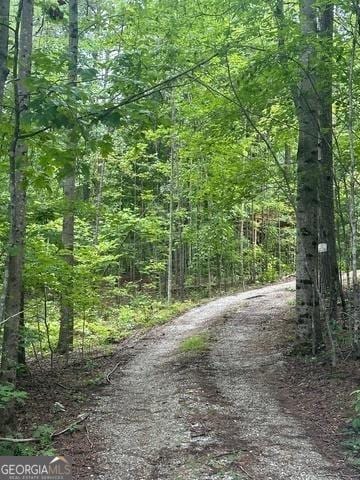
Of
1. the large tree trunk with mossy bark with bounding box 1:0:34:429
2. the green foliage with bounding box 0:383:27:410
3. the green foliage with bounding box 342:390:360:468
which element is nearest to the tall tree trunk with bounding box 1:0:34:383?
the large tree trunk with mossy bark with bounding box 1:0:34:429

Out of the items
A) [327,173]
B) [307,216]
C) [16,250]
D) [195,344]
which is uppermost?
[327,173]

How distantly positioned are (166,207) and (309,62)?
64.6ft

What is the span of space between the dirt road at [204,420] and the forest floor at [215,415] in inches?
0.5

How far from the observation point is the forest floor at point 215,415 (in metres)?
4.64

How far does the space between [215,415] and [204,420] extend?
25 cm

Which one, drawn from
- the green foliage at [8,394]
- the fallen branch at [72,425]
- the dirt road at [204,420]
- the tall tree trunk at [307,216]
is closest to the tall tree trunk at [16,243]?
the green foliage at [8,394]

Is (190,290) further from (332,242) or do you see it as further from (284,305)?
(332,242)

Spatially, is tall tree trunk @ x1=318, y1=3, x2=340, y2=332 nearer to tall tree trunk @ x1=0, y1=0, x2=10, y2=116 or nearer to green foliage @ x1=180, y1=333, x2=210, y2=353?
green foliage @ x1=180, y1=333, x2=210, y2=353

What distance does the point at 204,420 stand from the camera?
596 cm

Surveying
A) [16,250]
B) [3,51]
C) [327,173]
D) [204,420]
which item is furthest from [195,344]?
[3,51]

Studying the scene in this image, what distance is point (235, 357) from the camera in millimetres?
10000

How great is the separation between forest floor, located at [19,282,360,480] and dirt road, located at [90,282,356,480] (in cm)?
1

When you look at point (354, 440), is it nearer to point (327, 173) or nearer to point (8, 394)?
point (8, 394)

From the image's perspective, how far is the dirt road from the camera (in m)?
4.59
